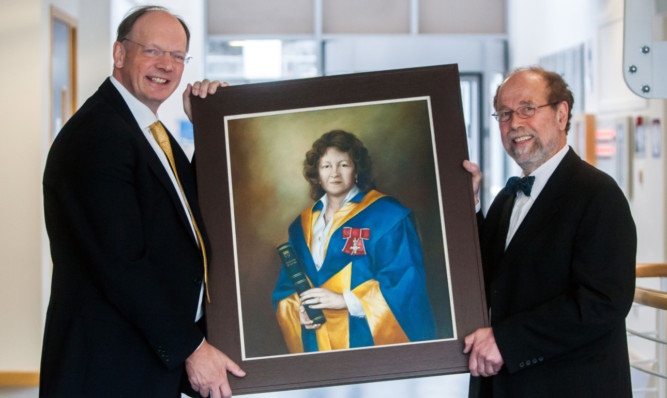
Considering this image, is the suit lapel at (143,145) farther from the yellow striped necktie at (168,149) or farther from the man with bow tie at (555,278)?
the man with bow tie at (555,278)

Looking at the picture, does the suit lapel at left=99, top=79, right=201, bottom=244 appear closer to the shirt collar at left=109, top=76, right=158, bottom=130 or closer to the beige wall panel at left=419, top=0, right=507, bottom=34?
the shirt collar at left=109, top=76, right=158, bottom=130

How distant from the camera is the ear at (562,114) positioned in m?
2.25

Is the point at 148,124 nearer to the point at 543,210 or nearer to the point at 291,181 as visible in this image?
the point at 291,181

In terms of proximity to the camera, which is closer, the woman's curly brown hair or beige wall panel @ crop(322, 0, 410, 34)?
the woman's curly brown hair

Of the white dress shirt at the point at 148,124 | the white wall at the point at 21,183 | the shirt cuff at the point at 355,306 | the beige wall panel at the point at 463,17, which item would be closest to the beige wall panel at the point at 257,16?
the beige wall panel at the point at 463,17

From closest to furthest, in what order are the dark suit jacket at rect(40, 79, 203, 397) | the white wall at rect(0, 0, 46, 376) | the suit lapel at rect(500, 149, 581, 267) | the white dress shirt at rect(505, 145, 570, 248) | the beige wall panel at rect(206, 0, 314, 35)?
1. the dark suit jacket at rect(40, 79, 203, 397)
2. the suit lapel at rect(500, 149, 581, 267)
3. the white dress shirt at rect(505, 145, 570, 248)
4. the white wall at rect(0, 0, 46, 376)
5. the beige wall panel at rect(206, 0, 314, 35)

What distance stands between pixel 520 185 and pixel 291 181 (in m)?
0.72

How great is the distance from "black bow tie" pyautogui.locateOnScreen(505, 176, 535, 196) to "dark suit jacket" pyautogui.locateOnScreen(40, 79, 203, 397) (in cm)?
101

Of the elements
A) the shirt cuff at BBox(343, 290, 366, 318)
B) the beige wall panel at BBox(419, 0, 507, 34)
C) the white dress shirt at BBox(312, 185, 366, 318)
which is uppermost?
the beige wall panel at BBox(419, 0, 507, 34)

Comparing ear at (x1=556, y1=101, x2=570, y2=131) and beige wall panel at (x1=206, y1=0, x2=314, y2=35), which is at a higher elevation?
beige wall panel at (x1=206, y1=0, x2=314, y2=35)

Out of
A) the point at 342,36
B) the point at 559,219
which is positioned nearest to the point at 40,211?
the point at 559,219

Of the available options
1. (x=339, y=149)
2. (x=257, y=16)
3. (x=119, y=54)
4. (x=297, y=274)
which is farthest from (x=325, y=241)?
(x=257, y=16)

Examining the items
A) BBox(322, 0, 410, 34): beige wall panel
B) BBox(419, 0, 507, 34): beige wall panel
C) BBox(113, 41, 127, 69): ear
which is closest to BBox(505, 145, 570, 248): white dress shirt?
BBox(113, 41, 127, 69): ear

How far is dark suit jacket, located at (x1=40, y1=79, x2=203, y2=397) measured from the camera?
6.36ft
